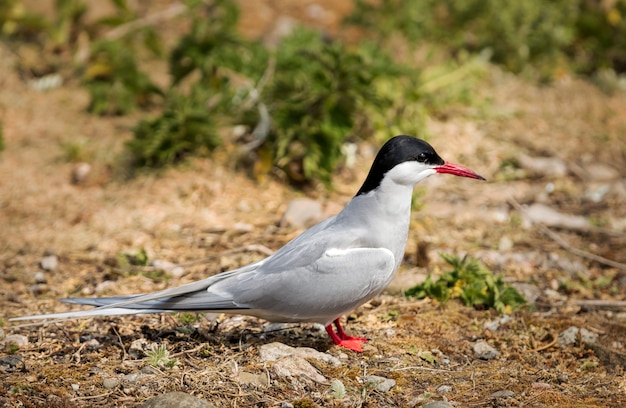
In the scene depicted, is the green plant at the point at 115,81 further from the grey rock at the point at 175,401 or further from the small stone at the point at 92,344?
the grey rock at the point at 175,401

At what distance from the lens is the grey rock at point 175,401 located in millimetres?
3002

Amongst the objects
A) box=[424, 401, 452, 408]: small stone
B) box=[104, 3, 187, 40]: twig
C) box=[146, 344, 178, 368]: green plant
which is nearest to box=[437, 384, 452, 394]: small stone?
box=[424, 401, 452, 408]: small stone

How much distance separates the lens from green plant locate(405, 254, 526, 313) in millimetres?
4191

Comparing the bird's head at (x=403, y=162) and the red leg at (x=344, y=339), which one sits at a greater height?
the bird's head at (x=403, y=162)

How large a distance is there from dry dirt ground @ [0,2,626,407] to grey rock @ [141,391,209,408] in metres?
0.14

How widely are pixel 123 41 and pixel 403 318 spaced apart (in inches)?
165

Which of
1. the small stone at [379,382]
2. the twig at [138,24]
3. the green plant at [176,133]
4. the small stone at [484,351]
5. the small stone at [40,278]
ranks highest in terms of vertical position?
the twig at [138,24]

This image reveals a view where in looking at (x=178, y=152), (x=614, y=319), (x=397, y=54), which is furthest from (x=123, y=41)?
(x=614, y=319)

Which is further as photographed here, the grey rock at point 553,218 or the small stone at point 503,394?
the grey rock at point 553,218

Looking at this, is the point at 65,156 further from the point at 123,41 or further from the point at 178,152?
the point at 123,41

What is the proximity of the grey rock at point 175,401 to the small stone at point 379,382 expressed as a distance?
69cm

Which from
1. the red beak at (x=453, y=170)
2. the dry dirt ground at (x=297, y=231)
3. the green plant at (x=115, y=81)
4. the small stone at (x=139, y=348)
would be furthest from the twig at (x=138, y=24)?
the red beak at (x=453, y=170)

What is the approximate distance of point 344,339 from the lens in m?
3.72

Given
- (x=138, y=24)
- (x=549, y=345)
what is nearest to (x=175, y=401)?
(x=549, y=345)
